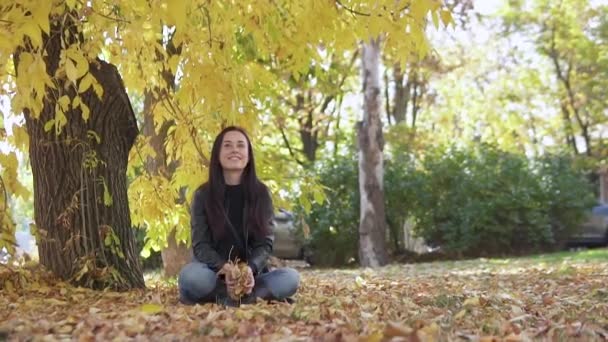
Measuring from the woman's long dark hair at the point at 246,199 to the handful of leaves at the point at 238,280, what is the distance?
1.37 ft

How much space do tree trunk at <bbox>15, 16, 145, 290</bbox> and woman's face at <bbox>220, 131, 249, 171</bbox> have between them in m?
0.95

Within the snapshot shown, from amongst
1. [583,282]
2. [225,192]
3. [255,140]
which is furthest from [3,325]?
[583,282]

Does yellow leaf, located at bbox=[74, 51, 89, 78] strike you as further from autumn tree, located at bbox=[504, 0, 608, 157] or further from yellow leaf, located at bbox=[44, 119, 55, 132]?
autumn tree, located at bbox=[504, 0, 608, 157]

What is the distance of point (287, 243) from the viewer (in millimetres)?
15297

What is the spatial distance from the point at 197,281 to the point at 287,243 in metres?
10.7

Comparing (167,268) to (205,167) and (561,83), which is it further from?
(561,83)

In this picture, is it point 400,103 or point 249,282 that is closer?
point 249,282

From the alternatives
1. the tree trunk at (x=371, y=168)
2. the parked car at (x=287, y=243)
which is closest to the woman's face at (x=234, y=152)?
the tree trunk at (x=371, y=168)

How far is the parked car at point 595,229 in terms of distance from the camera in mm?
16500

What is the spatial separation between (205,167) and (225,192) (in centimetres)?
121

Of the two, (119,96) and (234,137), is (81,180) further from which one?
(234,137)

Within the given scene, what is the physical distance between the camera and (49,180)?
5.36m

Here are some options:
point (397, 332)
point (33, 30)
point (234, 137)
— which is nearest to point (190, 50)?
point (234, 137)

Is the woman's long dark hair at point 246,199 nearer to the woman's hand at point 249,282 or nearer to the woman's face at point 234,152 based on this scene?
the woman's face at point 234,152
